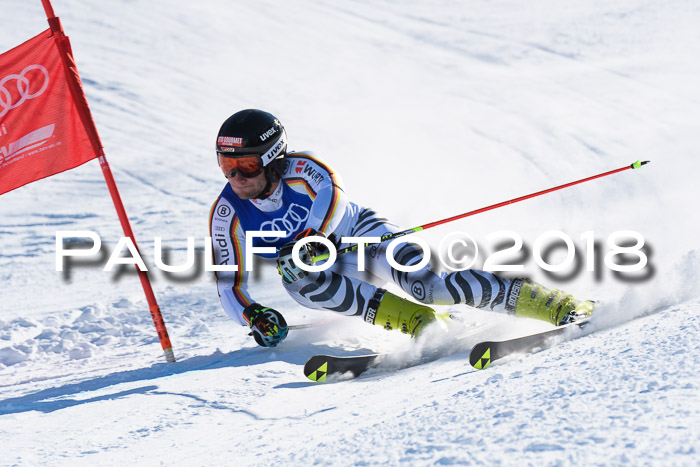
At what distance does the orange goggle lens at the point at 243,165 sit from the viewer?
13.9 feet

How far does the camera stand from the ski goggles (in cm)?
424

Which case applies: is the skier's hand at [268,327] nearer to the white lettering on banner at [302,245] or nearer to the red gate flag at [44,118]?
the white lettering on banner at [302,245]

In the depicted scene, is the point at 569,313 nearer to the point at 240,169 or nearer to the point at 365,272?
the point at 365,272

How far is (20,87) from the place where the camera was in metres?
4.86

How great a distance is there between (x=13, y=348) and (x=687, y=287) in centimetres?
418

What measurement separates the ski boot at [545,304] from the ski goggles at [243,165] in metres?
1.61

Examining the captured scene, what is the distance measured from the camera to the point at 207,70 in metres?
18.0

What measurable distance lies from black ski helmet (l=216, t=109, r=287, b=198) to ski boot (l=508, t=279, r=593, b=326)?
158cm

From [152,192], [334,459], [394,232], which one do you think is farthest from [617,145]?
[334,459]

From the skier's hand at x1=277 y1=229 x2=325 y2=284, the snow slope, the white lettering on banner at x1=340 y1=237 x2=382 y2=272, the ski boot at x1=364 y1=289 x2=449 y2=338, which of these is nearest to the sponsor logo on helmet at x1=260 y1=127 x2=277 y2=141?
the skier's hand at x1=277 y1=229 x2=325 y2=284

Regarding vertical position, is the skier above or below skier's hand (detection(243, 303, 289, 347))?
above

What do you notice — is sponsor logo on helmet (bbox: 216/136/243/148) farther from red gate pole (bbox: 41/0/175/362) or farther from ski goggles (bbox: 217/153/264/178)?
red gate pole (bbox: 41/0/175/362)

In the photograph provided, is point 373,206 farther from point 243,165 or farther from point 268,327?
point 268,327

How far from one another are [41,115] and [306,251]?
2.29m
